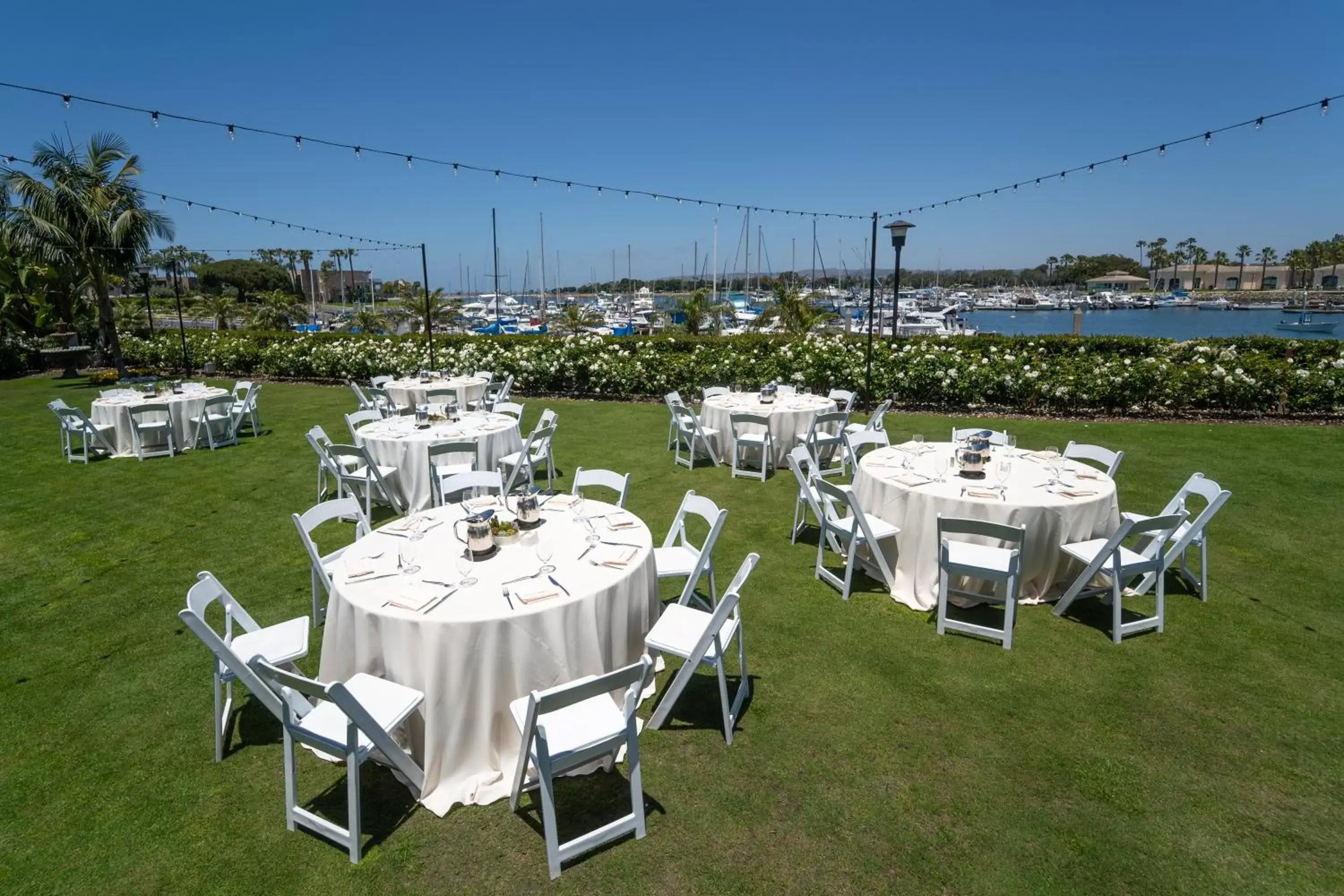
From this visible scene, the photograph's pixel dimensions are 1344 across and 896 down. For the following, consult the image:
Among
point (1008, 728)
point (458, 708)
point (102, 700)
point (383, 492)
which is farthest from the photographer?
point (383, 492)

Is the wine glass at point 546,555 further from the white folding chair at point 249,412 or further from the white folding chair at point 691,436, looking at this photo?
the white folding chair at point 249,412

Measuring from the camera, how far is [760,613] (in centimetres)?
548

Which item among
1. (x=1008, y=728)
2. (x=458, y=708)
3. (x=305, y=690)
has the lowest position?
(x=1008, y=728)

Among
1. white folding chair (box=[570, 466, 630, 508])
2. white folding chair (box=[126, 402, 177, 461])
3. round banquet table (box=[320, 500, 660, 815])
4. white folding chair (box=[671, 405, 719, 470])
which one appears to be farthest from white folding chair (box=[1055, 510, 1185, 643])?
white folding chair (box=[126, 402, 177, 461])

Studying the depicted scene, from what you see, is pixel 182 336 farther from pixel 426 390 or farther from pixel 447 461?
pixel 447 461

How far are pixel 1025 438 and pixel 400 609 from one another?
10688mm

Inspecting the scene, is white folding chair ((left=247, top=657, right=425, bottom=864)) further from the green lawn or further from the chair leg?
the green lawn

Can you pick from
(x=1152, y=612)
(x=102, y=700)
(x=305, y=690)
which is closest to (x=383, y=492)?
(x=102, y=700)

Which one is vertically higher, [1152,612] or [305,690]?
[305,690]

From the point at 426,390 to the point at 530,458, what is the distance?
5.16m

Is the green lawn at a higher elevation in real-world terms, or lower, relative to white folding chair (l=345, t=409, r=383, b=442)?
Answer: lower

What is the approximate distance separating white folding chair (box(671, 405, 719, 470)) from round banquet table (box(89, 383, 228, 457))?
8091 millimetres

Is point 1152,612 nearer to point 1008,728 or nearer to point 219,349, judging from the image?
point 1008,728

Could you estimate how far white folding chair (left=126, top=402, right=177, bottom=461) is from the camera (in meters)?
10.8
